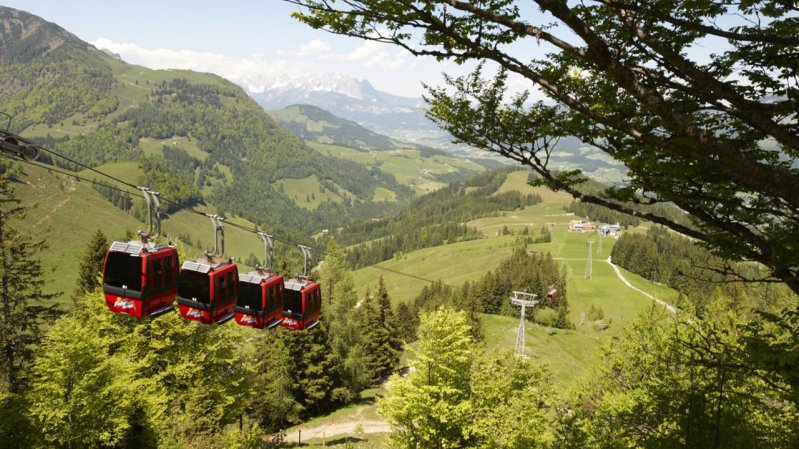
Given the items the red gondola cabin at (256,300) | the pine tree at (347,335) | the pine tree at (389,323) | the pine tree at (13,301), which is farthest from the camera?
the pine tree at (389,323)

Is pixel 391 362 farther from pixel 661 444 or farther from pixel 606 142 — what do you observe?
pixel 606 142

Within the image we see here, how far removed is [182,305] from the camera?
644 inches

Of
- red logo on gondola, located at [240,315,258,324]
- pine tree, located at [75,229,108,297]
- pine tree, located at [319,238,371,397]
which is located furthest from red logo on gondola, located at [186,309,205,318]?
pine tree, located at [75,229,108,297]

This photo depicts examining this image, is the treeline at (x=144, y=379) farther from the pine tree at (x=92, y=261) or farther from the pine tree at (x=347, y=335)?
the pine tree at (x=347, y=335)

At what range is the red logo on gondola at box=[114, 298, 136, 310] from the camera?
1469cm

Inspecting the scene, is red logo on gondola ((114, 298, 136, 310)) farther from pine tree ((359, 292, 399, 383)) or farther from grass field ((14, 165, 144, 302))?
grass field ((14, 165, 144, 302))

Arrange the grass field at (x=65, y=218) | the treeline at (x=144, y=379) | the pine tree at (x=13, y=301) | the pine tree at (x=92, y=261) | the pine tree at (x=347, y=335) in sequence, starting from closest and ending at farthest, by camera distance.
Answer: the treeline at (x=144, y=379), the pine tree at (x=13, y=301), the pine tree at (x=92, y=261), the pine tree at (x=347, y=335), the grass field at (x=65, y=218)

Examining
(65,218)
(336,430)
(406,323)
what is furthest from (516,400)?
(65,218)

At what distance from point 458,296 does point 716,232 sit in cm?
9378

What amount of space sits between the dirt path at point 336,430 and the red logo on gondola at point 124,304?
30376 millimetres

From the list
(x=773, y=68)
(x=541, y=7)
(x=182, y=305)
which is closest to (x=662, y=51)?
(x=541, y=7)

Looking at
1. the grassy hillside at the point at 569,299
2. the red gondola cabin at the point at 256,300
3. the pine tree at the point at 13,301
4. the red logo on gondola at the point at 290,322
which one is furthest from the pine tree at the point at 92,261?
the red gondola cabin at the point at 256,300

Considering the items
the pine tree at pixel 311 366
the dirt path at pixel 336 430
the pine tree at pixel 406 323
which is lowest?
the pine tree at pixel 406 323

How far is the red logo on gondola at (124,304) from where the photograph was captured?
48.2 ft
